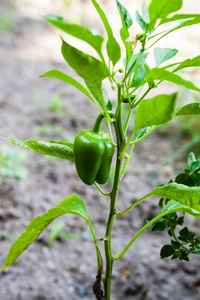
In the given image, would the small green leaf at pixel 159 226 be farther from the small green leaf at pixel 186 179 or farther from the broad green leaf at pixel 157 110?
the broad green leaf at pixel 157 110

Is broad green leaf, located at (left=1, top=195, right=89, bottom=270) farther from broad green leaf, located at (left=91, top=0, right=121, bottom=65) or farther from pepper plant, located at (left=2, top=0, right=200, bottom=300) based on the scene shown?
broad green leaf, located at (left=91, top=0, right=121, bottom=65)

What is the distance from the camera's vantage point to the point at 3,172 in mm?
1601

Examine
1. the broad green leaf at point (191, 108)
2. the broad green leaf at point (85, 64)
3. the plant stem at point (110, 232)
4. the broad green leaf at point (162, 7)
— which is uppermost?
the broad green leaf at point (162, 7)

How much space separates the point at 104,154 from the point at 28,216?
102cm

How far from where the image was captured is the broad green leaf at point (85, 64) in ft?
1.39

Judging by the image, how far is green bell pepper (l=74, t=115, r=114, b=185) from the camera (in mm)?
584

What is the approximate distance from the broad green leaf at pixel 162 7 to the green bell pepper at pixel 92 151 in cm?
20

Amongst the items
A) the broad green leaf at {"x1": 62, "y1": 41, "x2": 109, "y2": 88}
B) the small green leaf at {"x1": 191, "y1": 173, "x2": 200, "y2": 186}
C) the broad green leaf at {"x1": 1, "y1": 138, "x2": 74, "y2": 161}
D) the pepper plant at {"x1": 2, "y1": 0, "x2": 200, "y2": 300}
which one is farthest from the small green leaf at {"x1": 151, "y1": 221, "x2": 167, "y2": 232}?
the broad green leaf at {"x1": 62, "y1": 41, "x2": 109, "y2": 88}

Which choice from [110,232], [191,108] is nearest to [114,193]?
[110,232]

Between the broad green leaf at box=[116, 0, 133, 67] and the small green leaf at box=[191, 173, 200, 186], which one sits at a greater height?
the broad green leaf at box=[116, 0, 133, 67]

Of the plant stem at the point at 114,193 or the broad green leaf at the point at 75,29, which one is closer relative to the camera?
the broad green leaf at the point at 75,29

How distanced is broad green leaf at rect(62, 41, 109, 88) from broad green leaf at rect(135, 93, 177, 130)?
0.08 meters

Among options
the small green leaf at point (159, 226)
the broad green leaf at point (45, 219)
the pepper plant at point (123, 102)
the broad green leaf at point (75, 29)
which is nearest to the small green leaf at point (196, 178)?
the pepper plant at point (123, 102)

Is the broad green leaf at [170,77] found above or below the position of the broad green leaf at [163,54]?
below
